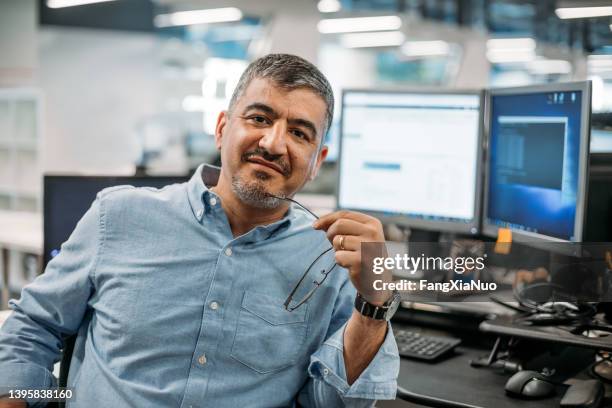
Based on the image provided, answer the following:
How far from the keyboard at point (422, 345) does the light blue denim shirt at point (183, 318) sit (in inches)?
12.1

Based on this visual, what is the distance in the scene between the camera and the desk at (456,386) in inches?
51.0

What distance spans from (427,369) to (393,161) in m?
0.78

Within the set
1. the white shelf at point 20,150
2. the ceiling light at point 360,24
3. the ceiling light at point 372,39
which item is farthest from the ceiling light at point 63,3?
the ceiling light at point 372,39

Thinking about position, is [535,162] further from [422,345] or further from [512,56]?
[512,56]

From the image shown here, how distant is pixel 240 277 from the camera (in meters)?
1.28

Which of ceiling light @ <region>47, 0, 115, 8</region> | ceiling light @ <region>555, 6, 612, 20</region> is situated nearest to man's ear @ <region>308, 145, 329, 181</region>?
ceiling light @ <region>555, 6, 612, 20</region>

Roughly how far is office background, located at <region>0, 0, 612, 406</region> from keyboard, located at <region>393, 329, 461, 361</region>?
186 inches

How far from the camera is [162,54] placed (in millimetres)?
9805

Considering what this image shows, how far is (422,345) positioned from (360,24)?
350 inches

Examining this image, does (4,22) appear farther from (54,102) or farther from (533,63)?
(533,63)

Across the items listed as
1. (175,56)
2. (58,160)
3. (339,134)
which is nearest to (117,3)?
(175,56)

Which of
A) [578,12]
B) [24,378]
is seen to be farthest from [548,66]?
[24,378]

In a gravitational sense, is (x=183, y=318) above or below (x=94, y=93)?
below

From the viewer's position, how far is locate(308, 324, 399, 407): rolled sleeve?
3.92ft
